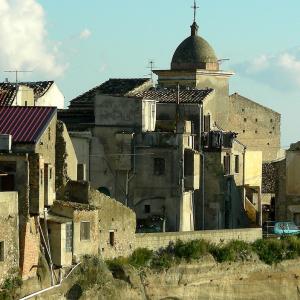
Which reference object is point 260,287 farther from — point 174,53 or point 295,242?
point 174,53

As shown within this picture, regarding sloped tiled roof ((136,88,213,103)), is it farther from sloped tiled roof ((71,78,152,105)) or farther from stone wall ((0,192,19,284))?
stone wall ((0,192,19,284))

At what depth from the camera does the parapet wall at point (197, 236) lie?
182 ft

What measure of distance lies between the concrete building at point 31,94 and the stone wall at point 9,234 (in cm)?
1056

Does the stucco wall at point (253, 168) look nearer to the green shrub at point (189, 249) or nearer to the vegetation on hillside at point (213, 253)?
the vegetation on hillside at point (213, 253)

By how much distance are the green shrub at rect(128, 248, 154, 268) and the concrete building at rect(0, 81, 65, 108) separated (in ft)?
26.4

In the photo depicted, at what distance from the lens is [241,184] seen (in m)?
68.7

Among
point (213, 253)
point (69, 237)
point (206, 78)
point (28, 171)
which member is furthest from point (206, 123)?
point (28, 171)

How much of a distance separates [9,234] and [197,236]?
1223cm

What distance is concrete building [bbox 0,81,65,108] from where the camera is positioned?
58594 mm

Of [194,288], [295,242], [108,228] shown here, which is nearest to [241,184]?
[295,242]

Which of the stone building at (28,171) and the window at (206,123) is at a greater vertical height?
the window at (206,123)

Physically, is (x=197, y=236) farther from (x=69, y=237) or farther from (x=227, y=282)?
(x=69, y=237)

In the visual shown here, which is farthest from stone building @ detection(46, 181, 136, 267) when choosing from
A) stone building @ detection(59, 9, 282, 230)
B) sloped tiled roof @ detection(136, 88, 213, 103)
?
sloped tiled roof @ detection(136, 88, 213, 103)

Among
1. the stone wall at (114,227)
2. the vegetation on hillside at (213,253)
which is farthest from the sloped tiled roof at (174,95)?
the stone wall at (114,227)
